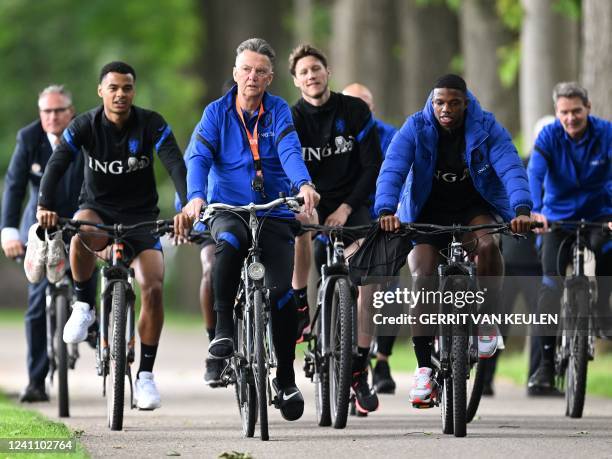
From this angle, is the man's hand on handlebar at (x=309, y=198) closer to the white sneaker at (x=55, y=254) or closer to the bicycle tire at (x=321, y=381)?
the bicycle tire at (x=321, y=381)

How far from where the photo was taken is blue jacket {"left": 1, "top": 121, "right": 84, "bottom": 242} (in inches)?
549

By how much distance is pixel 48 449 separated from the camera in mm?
9672

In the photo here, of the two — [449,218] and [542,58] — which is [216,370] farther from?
[542,58]

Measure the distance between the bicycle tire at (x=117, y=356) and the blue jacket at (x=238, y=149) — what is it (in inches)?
35.8

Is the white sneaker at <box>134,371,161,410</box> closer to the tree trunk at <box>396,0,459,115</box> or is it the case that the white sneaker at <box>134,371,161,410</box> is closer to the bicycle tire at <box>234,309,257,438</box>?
the bicycle tire at <box>234,309,257,438</box>

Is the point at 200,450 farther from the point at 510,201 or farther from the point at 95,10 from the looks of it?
the point at 95,10

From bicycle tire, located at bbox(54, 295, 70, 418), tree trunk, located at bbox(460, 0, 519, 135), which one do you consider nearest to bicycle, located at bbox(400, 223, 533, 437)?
bicycle tire, located at bbox(54, 295, 70, 418)

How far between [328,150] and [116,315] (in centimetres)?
207

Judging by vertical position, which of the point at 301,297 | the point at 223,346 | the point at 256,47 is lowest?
the point at 223,346

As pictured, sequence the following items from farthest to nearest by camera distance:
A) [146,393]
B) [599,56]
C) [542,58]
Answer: [542,58] → [599,56] → [146,393]

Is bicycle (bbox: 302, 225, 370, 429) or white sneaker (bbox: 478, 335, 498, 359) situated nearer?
white sneaker (bbox: 478, 335, 498, 359)

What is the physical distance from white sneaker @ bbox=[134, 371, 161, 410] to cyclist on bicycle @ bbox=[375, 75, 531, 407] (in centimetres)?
181

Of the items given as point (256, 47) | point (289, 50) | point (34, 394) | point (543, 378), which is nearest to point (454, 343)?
point (256, 47)

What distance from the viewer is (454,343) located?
10.5 meters
